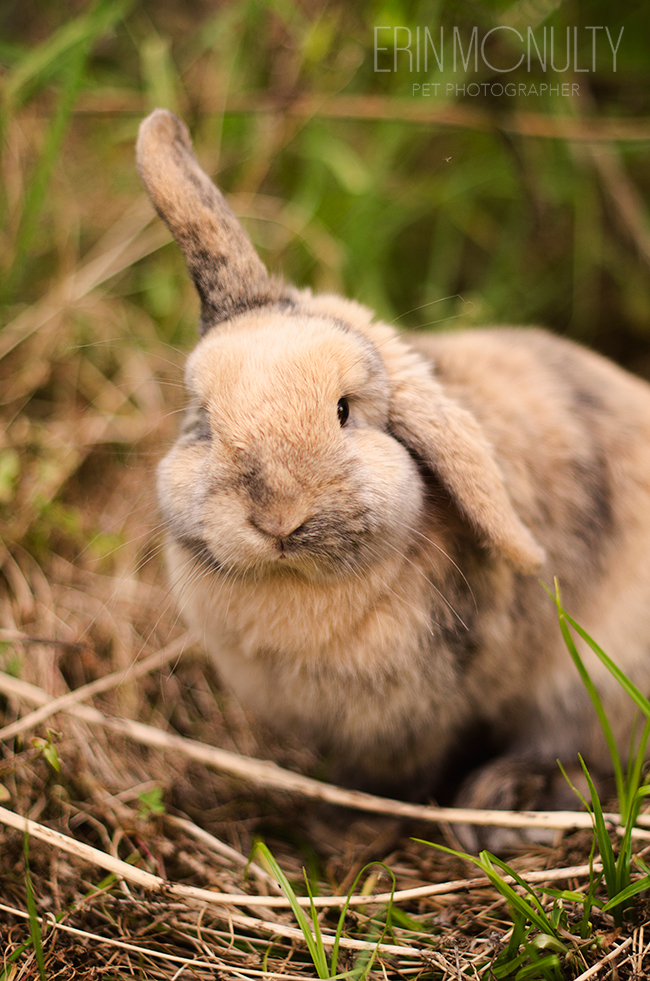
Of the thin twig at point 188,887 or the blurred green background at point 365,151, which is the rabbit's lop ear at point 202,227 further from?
the thin twig at point 188,887

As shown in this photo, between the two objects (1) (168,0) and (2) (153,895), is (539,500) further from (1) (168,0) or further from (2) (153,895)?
(1) (168,0)

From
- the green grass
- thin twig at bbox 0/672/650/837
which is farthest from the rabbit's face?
the green grass

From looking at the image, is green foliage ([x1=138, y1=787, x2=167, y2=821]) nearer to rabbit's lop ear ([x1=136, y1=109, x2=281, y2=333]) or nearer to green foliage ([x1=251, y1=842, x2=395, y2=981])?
green foliage ([x1=251, y1=842, x2=395, y2=981])

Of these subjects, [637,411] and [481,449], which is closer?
[481,449]

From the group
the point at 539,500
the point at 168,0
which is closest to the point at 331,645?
the point at 539,500

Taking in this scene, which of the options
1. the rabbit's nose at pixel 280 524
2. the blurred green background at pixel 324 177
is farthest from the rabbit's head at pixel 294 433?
the blurred green background at pixel 324 177

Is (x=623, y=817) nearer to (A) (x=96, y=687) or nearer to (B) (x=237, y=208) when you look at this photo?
(A) (x=96, y=687)

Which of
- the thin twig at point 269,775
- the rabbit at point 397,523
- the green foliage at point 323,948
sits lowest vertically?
Answer: the green foliage at point 323,948
